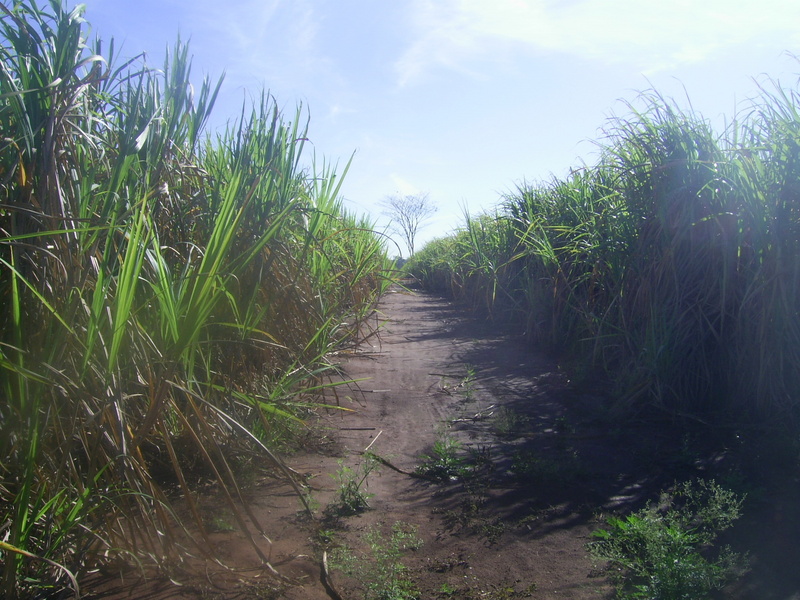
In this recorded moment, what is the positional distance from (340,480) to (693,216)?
250cm

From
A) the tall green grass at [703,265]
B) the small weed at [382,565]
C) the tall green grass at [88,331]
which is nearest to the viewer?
the tall green grass at [88,331]

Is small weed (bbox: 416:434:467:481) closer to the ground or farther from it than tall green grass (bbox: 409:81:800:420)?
closer to the ground

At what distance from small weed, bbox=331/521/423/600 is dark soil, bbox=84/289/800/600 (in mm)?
31

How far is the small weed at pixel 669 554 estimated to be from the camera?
5.87ft

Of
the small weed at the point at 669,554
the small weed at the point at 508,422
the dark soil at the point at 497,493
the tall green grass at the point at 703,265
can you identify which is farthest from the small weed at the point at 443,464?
the tall green grass at the point at 703,265

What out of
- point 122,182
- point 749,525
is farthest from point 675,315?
point 122,182

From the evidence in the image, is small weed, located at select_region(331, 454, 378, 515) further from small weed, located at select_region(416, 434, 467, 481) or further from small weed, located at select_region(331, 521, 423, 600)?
small weed, located at select_region(416, 434, 467, 481)

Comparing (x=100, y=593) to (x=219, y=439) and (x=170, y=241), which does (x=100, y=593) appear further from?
(x=170, y=241)

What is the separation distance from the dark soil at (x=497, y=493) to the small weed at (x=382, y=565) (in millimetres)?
31

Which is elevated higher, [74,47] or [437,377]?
[74,47]

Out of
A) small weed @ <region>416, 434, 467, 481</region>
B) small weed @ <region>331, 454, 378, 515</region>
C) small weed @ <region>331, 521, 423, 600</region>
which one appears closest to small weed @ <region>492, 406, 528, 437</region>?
small weed @ <region>416, 434, 467, 481</region>

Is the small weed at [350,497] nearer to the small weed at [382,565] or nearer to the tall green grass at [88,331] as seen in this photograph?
the small weed at [382,565]

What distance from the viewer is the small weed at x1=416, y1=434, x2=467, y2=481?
9.60 ft

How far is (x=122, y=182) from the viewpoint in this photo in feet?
7.14
